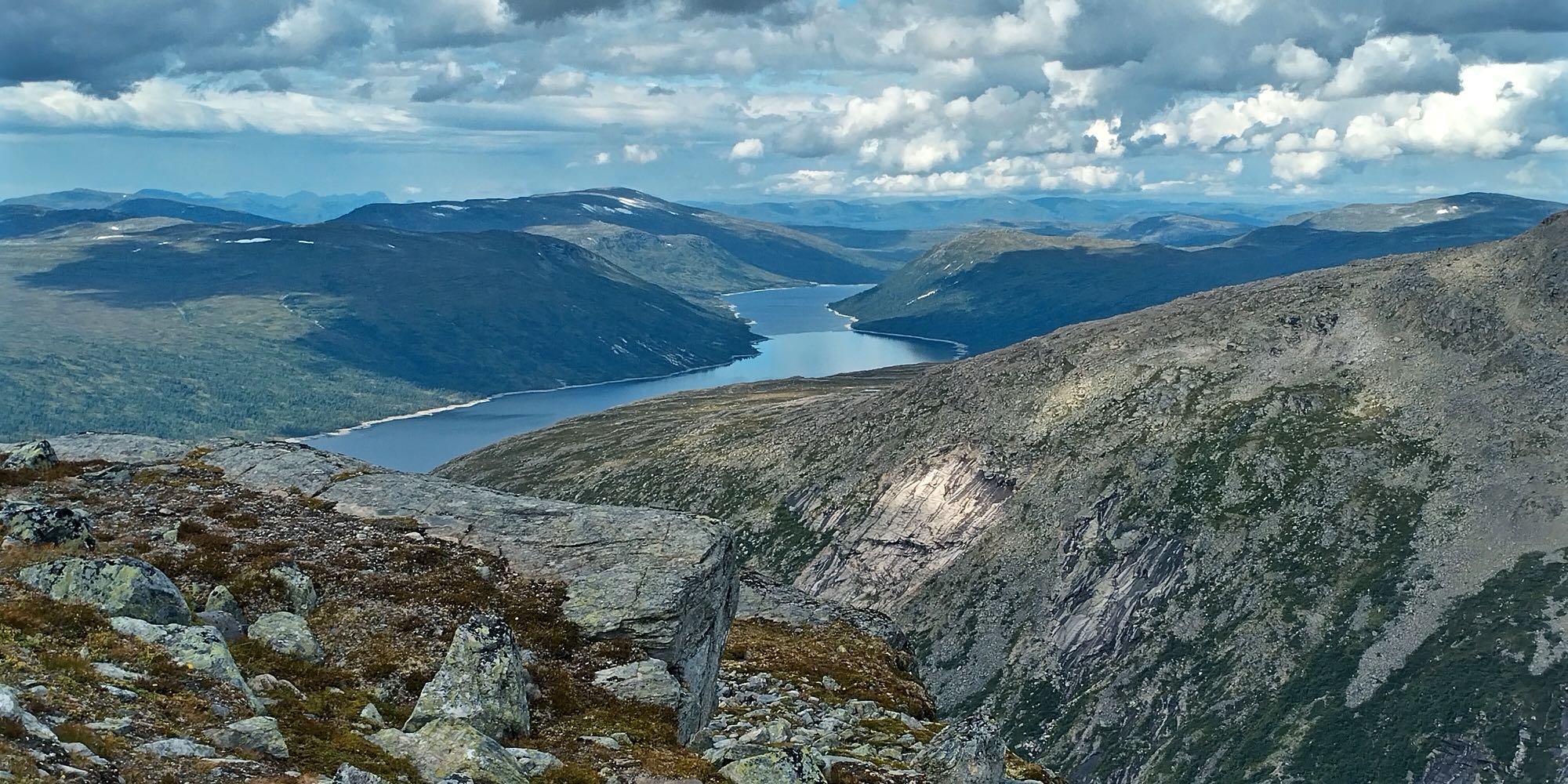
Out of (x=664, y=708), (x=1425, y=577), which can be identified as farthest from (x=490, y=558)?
(x=1425, y=577)

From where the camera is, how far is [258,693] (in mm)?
28172

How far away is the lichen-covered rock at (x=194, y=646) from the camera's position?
2719 centimetres

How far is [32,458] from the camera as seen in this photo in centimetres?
4809

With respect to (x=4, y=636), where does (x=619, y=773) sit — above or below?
below

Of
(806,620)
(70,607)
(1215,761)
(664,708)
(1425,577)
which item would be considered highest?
(70,607)

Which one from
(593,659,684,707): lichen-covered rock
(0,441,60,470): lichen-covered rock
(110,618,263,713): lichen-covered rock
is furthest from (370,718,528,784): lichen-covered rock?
(0,441,60,470): lichen-covered rock

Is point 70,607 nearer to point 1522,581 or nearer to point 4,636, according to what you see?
point 4,636

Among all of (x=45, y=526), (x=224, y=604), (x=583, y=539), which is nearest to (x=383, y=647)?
(x=224, y=604)

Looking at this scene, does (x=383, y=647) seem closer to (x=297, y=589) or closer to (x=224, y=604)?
(x=297, y=589)

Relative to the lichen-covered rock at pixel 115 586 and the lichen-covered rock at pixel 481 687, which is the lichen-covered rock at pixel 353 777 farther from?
the lichen-covered rock at pixel 115 586

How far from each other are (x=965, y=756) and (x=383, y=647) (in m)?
18.0

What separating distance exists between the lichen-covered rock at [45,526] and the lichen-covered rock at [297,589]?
6.64 m

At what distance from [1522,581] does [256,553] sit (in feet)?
667

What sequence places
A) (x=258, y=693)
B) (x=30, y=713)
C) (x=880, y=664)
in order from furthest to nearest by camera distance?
(x=880, y=664) < (x=258, y=693) < (x=30, y=713)
